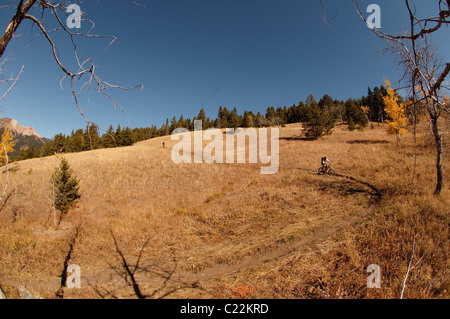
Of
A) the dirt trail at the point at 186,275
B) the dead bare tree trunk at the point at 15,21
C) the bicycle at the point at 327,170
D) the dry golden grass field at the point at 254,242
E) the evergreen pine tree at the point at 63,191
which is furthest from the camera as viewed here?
the bicycle at the point at 327,170

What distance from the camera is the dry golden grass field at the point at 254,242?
17.4 ft

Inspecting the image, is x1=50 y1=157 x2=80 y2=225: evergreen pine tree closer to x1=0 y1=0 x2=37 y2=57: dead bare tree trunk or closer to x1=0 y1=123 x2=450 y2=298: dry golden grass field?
x1=0 y1=123 x2=450 y2=298: dry golden grass field

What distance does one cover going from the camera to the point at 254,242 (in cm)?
807

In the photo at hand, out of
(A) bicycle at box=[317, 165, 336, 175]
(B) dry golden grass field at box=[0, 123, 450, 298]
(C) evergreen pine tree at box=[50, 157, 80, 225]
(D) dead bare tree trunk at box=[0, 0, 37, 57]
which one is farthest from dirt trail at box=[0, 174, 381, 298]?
(A) bicycle at box=[317, 165, 336, 175]

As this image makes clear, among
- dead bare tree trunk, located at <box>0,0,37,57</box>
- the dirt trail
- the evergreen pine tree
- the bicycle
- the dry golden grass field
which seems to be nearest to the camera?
dead bare tree trunk, located at <box>0,0,37,57</box>

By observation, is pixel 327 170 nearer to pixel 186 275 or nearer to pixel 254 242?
pixel 254 242

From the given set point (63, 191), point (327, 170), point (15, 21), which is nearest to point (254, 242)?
point (15, 21)

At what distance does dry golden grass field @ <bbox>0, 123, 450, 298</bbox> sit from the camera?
5305 millimetres

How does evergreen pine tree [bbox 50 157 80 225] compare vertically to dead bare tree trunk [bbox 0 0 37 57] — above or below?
below

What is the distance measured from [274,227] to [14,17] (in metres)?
9.91

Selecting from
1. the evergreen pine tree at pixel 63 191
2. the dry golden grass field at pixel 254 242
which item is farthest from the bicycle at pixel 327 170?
the evergreen pine tree at pixel 63 191

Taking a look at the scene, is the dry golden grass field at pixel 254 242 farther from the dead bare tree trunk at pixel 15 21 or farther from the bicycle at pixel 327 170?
the dead bare tree trunk at pixel 15 21

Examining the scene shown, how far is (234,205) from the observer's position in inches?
498
